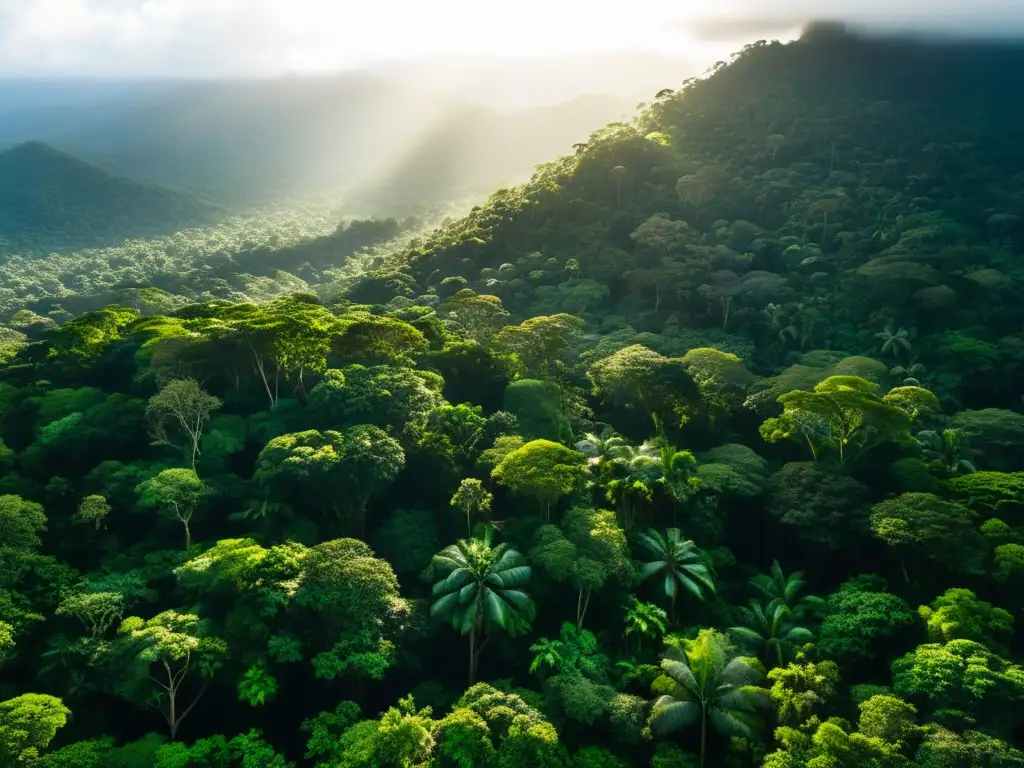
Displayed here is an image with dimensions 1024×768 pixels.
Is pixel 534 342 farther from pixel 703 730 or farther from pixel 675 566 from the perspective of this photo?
pixel 703 730

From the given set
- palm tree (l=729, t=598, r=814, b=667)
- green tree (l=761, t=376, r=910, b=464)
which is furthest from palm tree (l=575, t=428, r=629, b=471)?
palm tree (l=729, t=598, r=814, b=667)

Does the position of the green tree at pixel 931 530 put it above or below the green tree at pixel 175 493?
below

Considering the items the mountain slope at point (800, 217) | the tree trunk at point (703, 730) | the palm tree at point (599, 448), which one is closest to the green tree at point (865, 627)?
the tree trunk at point (703, 730)

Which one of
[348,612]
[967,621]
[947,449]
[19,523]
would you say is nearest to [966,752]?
[967,621]

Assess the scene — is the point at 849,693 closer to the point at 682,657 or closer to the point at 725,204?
the point at 682,657

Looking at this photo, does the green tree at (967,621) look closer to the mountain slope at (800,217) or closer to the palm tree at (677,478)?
the palm tree at (677,478)

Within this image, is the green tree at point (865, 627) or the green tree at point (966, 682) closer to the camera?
the green tree at point (966, 682)

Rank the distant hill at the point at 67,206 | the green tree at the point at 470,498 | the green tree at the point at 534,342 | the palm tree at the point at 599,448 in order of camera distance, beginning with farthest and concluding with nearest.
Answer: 1. the distant hill at the point at 67,206
2. the green tree at the point at 534,342
3. the palm tree at the point at 599,448
4. the green tree at the point at 470,498
